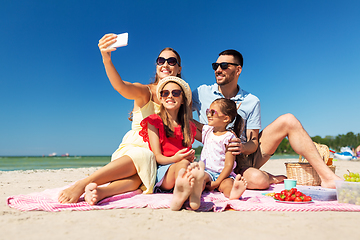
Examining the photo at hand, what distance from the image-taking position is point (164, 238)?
1.62 meters

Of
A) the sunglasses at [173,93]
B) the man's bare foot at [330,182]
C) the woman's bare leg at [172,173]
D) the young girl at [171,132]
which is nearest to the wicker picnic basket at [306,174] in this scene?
the man's bare foot at [330,182]

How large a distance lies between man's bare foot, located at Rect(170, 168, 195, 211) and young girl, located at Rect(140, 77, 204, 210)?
385 mm

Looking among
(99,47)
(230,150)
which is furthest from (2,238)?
(230,150)

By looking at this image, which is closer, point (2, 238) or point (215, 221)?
point (2, 238)

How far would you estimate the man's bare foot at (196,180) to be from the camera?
2.28m

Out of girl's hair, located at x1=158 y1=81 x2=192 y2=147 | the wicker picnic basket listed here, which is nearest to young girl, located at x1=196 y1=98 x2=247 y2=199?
girl's hair, located at x1=158 y1=81 x2=192 y2=147

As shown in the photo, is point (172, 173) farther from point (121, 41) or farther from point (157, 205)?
point (121, 41)

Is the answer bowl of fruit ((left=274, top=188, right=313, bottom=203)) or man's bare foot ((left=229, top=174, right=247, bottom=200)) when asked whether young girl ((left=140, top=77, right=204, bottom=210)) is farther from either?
bowl of fruit ((left=274, top=188, right=313, bottom=203))

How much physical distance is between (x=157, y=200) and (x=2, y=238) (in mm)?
1399

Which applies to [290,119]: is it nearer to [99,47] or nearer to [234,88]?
[234,88]

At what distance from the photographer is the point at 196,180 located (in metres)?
2.29

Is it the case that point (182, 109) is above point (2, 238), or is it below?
above

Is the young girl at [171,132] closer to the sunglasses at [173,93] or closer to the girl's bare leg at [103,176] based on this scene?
the sunglasses at [173,93]

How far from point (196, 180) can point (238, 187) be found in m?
0.67
